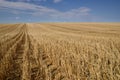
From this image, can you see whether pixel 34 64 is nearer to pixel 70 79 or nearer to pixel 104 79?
pixel 70 79

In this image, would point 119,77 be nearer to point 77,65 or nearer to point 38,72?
point 77,65

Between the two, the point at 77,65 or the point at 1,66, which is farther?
the point at 1,66

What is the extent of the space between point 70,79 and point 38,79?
40.8 inches

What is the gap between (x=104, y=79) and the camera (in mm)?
4305

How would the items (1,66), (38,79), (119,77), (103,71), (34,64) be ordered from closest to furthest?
(119,77)
(103,71)
(38,79)
(1,66)
(34,64)

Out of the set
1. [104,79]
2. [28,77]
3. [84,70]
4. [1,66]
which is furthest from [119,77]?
[1,66]

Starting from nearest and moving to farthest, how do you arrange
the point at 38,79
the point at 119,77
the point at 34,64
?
the point at 119,77 → the point at 38,79 → the point at 34,64

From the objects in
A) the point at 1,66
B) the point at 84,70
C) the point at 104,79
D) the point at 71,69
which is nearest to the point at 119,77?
the point at 104,79

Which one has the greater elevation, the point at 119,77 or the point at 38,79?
the point at 119,77

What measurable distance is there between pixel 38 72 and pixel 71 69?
1.17 m

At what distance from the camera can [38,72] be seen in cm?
561

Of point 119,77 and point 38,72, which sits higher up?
point 119,77

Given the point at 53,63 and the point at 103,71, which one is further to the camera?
the point at 53,63

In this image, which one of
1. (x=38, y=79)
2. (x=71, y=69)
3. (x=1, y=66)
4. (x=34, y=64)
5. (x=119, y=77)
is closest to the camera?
(x=119, y=77)
